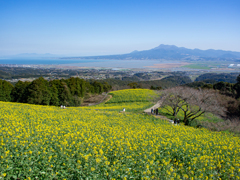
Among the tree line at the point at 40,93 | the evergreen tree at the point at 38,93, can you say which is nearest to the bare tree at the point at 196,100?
the tree line at the point at 40,93

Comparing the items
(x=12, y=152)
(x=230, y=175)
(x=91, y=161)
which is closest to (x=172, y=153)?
(x=230, y=175)

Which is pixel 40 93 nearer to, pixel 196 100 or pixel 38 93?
pixel 38 93

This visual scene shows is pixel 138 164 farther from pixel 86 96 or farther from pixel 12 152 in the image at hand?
pixel 86 96

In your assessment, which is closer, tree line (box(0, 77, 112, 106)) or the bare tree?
the bare tree

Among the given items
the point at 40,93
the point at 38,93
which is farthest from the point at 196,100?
the point at 38,93

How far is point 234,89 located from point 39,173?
4996 cm

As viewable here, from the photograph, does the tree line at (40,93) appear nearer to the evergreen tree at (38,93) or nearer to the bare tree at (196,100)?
the evergreen tree at (38,93)

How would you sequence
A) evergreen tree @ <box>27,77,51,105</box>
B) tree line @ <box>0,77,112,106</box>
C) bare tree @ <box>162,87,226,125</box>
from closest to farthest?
bare tree @ <box>162,87,226,125</box>, evergreen tree @ <box>27,77,51,105</box>, tree line @ <box>0,77,112,106</box>

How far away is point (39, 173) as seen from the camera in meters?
4.72

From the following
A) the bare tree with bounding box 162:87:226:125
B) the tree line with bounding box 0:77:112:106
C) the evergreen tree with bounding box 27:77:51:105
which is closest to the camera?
the bare tree with bounding box 162:87:226:125

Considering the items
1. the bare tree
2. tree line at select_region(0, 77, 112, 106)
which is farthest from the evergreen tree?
the bare tree

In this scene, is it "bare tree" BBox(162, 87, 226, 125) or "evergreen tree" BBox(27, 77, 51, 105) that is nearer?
"bare tree" BBox(162, 87, 226, 125)

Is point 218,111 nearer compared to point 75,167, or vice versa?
point 75,167

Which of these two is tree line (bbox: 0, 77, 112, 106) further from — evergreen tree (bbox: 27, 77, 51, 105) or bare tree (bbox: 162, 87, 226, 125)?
bare tree (bbox: 162, 87, 226, 125)
